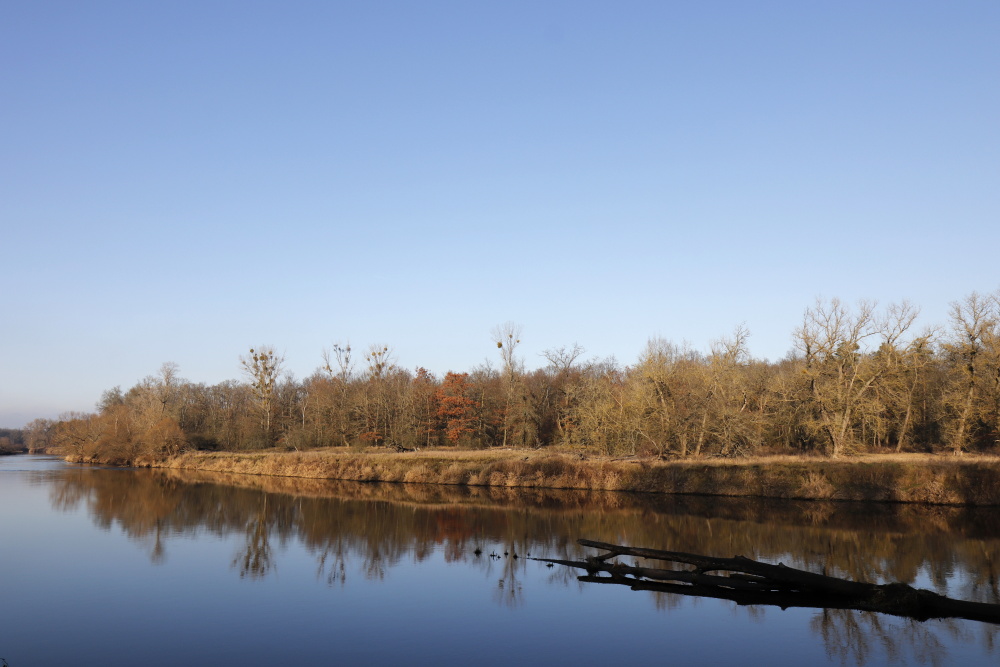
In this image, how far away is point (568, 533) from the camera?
79.9 feet

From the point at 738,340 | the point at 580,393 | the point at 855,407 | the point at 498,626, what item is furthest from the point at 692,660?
the point at 580,393

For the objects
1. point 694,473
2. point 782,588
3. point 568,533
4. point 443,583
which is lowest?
point 443,583

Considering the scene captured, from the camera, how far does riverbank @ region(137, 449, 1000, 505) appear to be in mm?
31094

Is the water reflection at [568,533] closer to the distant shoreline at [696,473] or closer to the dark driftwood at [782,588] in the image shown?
the dark driftwood at [782,588]

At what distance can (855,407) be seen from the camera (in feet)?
129

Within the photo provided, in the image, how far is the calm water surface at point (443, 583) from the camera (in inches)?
483

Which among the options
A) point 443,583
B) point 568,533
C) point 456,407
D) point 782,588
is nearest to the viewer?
point 782,588

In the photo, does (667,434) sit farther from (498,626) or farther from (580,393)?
(498,626)

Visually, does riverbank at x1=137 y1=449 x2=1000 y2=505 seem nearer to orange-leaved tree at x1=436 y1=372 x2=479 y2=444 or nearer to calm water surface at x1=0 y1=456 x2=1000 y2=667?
calm water surface at x1=0 y1=456 x2=1000 y2=667

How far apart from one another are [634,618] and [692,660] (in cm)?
263

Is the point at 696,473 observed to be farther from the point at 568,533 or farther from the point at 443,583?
the point at 443,583

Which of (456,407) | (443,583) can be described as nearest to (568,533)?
(443,583)

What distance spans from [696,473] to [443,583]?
2252 centimetres

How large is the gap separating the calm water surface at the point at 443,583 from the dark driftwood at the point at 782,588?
0.97 ft
